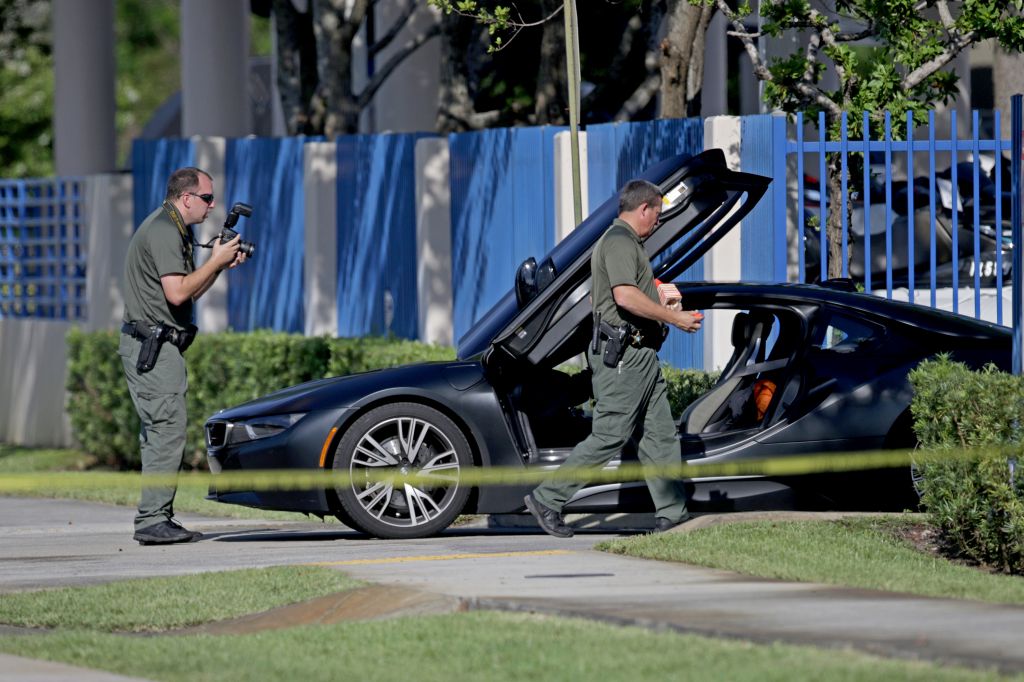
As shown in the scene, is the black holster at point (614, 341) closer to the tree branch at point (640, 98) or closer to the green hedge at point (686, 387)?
the green hedge at point (686, 387)

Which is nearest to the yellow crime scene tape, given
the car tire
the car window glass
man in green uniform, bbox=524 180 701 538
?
the car tire

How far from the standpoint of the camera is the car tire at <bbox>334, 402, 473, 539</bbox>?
9438 mm

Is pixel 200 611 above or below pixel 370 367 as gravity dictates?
below

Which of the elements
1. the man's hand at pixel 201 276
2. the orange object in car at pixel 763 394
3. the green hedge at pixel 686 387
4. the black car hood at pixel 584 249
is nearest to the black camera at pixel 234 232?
the man's hand at pixel 201 276

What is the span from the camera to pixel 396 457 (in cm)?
945

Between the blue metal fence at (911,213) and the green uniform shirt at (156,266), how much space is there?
4165mm

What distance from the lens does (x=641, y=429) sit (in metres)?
9.32

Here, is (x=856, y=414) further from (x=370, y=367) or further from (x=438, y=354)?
(x=370, y=367)

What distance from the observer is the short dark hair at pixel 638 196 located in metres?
9.11

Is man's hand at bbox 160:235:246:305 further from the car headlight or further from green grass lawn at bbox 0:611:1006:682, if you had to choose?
green grass lawn at bbox 0:611:1006:682

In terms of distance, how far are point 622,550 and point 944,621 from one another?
2.34 metres

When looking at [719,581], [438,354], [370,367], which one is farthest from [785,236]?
[719,581]

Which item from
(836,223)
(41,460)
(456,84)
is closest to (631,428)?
(836,223)

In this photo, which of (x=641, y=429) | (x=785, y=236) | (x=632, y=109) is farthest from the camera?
(x=632, y=109)
